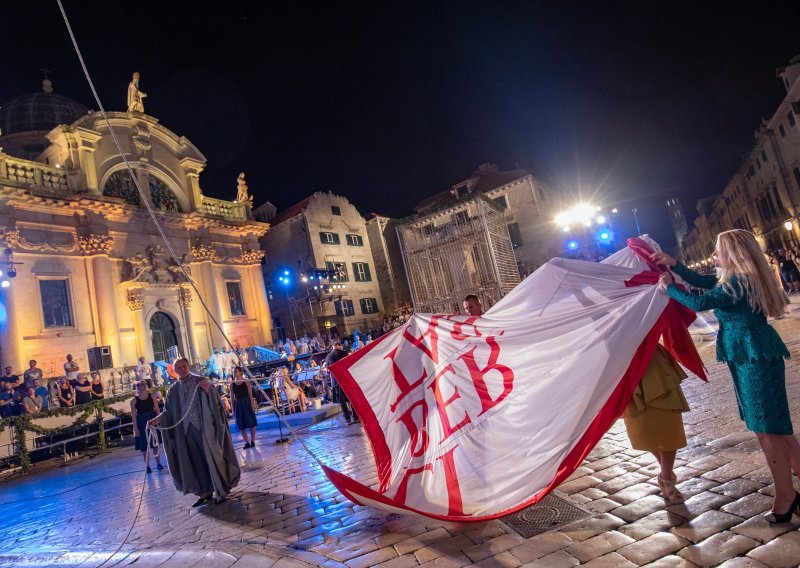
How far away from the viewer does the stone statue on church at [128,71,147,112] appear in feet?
91.9

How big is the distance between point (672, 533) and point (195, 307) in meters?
28.4

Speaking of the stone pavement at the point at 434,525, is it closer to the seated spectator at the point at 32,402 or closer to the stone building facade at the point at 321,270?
the seated spectator at the point at 32,402

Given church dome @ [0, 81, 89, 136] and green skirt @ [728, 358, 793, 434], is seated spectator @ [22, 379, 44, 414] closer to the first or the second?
green skirt @ [728, 358, 793, 434]

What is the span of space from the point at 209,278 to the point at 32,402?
1530 cm

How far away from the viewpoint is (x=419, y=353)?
4.87m

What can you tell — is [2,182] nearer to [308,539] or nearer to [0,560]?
[0,560]

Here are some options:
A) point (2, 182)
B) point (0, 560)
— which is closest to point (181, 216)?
point (2, 182)

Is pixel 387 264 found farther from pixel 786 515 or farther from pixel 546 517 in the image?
pixel 786 515

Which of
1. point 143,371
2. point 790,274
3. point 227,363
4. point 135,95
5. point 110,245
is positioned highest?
point 135,95

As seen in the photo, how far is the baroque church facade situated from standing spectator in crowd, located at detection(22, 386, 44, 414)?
5302 mm

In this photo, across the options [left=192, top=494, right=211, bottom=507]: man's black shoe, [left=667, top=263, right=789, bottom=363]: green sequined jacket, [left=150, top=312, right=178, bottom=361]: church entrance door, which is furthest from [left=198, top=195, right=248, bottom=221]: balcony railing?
[left=667, top=263, right=789, bottom=363]: green sequined jacket

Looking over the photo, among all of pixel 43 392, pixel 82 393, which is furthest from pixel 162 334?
pixel 82 393

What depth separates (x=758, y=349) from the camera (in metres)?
3.07

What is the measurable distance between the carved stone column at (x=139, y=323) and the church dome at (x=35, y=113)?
15513 millimetres
